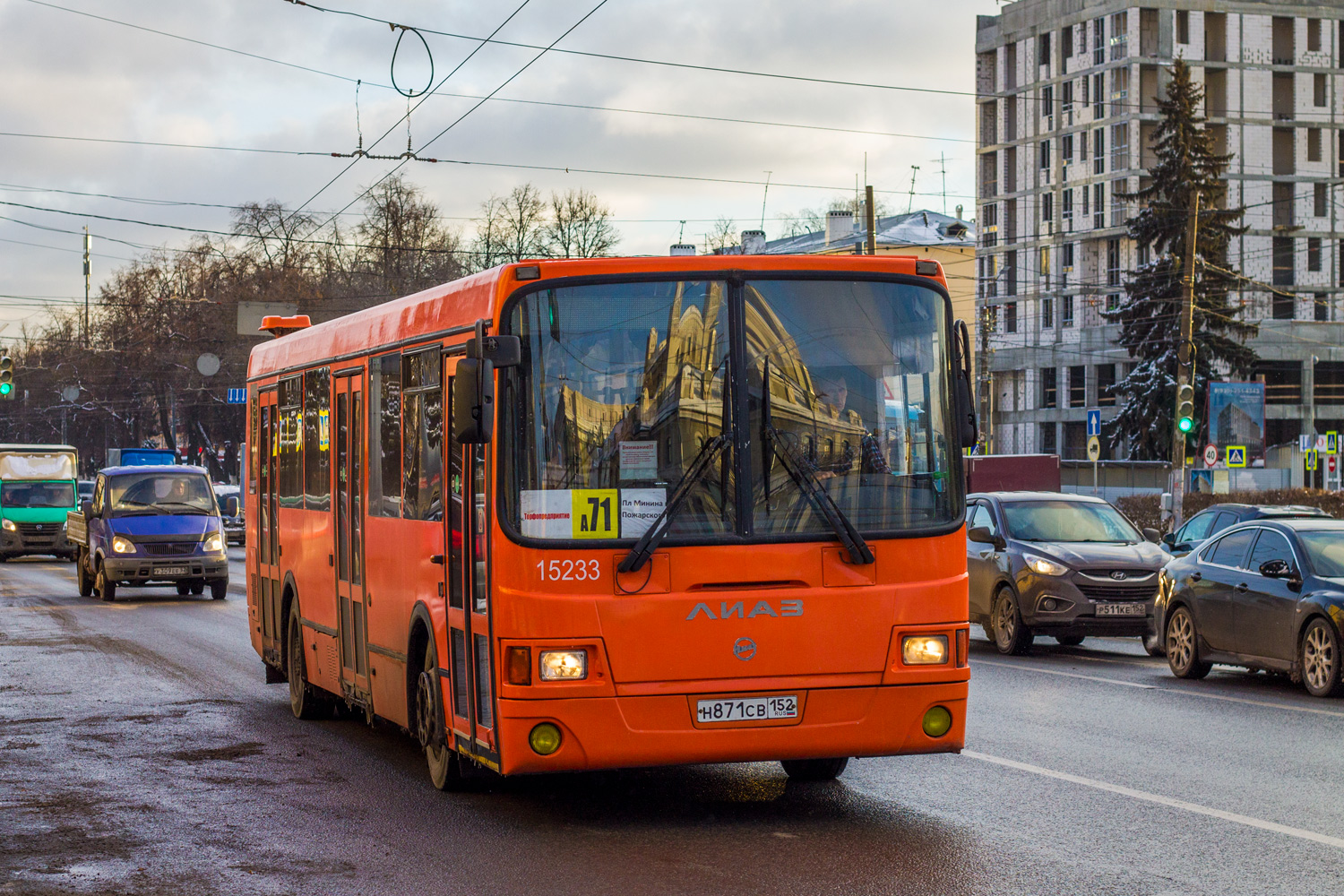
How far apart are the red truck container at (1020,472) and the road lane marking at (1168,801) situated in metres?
46.4

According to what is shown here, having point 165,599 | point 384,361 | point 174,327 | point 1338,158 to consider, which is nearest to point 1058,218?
point 1338,158

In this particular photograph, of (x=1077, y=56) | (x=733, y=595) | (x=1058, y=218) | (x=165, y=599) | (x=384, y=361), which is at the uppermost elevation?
(x=1077, y=56)

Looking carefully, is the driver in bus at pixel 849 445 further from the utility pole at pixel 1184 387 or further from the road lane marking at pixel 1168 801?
the utility pole at pixel 1184 387

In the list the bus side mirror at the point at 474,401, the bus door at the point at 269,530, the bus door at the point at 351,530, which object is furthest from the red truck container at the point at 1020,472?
the bus side mirror at the point at 474,401

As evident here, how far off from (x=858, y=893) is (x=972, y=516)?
13923 millimetres

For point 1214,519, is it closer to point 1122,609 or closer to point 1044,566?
point 1122,609

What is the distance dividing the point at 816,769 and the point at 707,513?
7.85 ft

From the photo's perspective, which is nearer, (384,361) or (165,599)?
(384,361)

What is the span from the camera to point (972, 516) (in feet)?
67.1

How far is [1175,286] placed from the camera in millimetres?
69812

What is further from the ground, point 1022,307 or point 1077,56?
point 1077,56

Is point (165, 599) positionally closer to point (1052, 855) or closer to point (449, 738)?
point (449, 738)

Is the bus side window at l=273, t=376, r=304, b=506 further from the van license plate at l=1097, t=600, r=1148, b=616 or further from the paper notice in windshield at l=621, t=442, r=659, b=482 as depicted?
the van license plate at l=1097, t=600, r=1148, b=616

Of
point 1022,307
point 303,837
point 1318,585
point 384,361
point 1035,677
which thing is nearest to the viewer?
point 303,837
